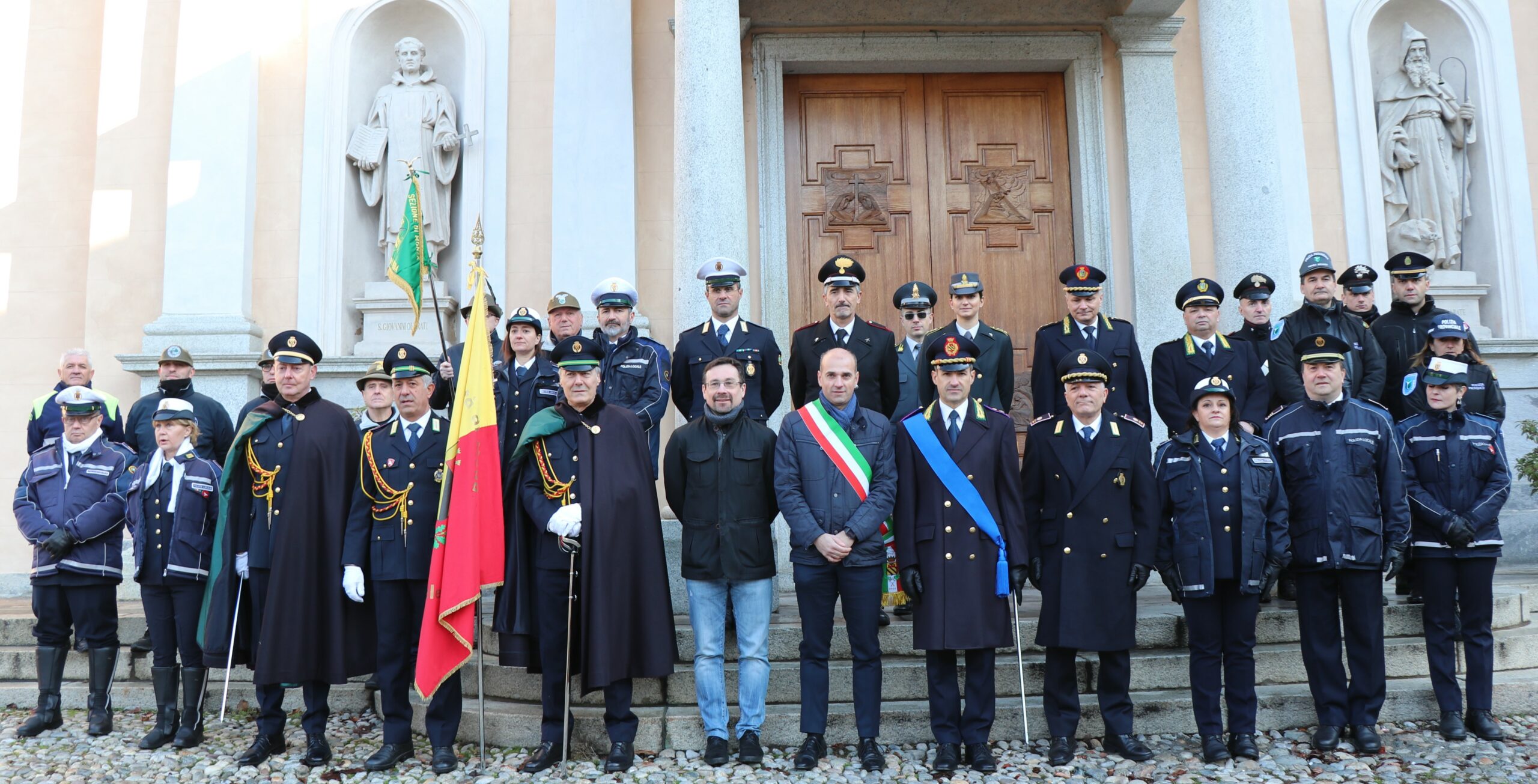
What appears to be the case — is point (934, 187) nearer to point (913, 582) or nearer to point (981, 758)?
point (913, 582)

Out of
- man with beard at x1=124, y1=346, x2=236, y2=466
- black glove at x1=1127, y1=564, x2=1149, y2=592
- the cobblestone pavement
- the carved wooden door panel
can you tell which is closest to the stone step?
the cobblestone pavement

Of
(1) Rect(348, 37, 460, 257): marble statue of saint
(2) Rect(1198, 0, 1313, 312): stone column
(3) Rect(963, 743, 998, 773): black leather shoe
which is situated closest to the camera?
(3) Rect(963, 743, 998, 773): black leather shoe

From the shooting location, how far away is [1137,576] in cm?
558

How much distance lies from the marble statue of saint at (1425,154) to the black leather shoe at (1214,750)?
6.48 m

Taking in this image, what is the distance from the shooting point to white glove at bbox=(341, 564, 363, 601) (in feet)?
19.1

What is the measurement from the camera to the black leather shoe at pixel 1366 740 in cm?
559

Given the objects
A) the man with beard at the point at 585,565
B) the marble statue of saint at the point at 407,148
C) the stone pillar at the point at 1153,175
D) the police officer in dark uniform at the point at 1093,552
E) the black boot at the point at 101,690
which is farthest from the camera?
the marble statue of saint at the point at 407,148

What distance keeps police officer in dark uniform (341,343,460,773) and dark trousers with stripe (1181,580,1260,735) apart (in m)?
3.60

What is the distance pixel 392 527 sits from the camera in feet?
19.5

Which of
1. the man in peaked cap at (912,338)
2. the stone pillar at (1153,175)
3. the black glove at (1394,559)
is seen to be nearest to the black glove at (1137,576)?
the black glove at (1394,559)

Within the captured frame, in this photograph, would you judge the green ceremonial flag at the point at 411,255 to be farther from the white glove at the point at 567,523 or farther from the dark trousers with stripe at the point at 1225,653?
the dark trousers with stripe at the point at 1225,653

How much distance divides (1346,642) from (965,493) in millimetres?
2042

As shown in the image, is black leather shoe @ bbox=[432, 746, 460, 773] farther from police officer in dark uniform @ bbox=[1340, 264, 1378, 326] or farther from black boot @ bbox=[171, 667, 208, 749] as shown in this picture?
police officer in dark uniform @ bbox=[1340, 264, 1378, 326]

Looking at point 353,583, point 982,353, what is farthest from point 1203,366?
point 353,583
